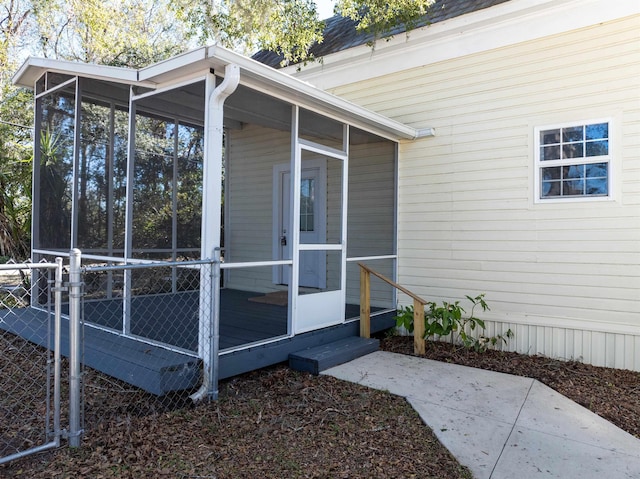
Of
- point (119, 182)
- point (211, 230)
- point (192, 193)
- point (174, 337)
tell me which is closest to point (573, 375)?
point (211, 230)

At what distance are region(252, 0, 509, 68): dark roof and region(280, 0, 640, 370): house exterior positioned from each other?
0.06m

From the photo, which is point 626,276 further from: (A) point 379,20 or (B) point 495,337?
(A) point 379,20

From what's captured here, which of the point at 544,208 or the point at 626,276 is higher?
the point at 544,208

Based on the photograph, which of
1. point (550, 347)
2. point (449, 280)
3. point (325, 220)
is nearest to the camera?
point (550, 347)

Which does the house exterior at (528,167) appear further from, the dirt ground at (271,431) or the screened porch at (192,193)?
the dirt ground at (271,431)

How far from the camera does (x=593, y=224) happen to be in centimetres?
474

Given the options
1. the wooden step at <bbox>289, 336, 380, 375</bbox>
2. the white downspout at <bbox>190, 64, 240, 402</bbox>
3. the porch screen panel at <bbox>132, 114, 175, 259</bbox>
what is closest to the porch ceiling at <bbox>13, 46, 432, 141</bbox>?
the white downspout at <bbox>190, 64, 240, 402</bbox>

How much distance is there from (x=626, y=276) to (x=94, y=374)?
17.3 ft

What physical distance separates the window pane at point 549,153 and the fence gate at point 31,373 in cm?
484

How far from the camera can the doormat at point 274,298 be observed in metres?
6.45

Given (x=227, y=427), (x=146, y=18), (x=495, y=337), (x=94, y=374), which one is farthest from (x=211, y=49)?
(x=146, y=18)

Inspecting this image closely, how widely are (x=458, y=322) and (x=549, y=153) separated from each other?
→ 2178 mm

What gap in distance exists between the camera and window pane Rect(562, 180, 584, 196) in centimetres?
486

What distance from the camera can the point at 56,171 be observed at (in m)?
5.43
